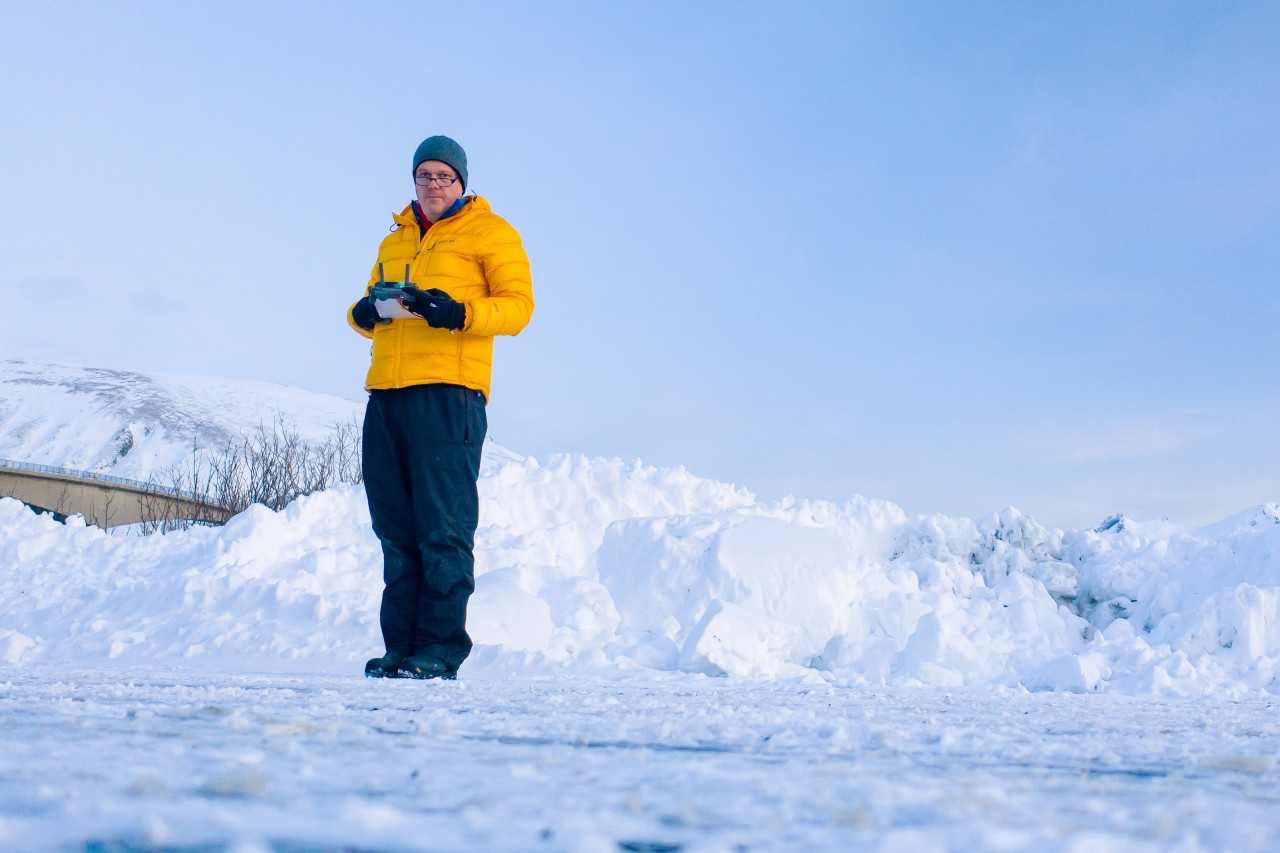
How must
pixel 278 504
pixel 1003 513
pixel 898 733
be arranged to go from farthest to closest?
pixel 278 504 < pixel 1003 513 < pixel 898 733

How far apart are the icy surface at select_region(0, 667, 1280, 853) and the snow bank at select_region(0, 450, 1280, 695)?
99.9 inches

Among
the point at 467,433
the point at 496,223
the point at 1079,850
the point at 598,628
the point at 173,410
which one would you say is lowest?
the point at 598,628

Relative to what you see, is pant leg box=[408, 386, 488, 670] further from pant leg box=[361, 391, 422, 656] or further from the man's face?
the man's face

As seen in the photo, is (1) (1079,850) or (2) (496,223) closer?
(1) (1079,850)

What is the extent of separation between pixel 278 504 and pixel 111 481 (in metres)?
9.82

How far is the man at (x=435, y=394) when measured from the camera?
10.1 feet

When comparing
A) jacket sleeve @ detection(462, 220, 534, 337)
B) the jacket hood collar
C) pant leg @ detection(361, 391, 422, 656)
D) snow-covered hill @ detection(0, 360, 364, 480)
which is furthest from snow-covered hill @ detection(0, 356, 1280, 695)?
snow-covered hill @ detection(0, 360, 364, 480)

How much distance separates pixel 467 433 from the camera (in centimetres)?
315

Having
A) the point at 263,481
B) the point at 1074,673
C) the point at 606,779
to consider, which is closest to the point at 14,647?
the point at 606,779

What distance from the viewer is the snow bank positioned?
445 centimetres

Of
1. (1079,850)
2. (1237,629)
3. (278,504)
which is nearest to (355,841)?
(1079,850)

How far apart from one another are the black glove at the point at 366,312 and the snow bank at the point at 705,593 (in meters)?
1.54

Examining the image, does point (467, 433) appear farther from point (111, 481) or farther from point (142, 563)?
point (111, 481)

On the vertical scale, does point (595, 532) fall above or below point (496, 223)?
below
